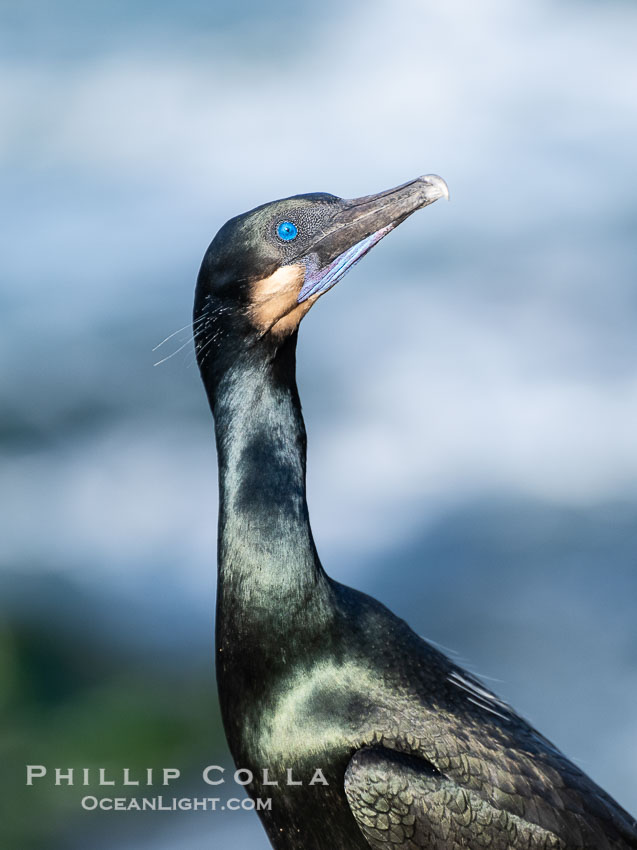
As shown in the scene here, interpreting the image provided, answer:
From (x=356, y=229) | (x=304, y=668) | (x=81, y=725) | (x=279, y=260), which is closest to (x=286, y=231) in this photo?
(x=279, y=260)

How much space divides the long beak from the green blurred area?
3.45m

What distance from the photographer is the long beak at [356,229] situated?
3.59 meters

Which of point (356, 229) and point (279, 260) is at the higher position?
point (356, 229)

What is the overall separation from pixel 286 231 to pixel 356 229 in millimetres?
193

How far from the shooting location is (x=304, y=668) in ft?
11.3

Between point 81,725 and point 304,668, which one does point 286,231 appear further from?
point 81,725

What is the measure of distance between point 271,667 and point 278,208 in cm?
116

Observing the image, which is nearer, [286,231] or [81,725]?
[286,231]

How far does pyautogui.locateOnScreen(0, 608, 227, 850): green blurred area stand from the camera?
6.23 metres

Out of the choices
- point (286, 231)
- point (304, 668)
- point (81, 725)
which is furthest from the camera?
point (81, 725)

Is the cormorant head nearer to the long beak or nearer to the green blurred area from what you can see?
the long beak

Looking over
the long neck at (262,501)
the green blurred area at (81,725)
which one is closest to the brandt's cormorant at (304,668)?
the long neck at (262,501)

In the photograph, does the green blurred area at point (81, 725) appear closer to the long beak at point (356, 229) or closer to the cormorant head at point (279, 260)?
the cormorant head at point (279, 260)

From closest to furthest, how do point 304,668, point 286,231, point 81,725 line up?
point 304,668
point 286,231
point 81,725
